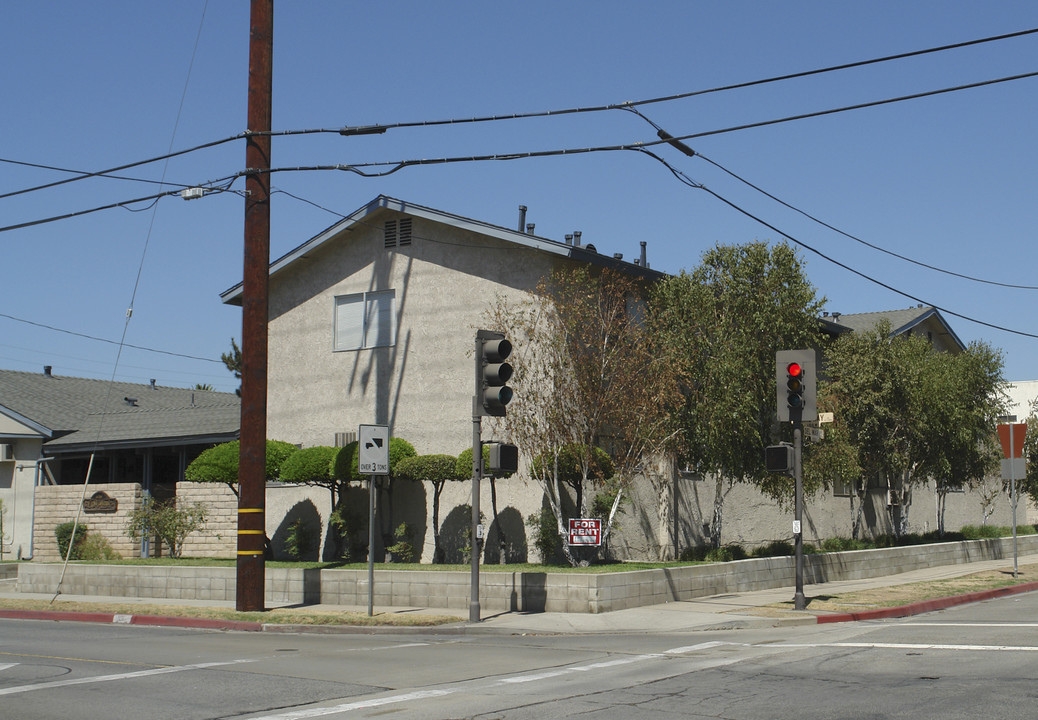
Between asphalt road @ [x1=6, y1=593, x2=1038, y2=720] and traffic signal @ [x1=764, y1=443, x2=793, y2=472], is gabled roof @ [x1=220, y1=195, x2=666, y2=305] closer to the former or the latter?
traffic signal @ [x1=764, y1=443, x2=793, y2=472]

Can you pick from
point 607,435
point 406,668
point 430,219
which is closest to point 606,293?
point 607,435

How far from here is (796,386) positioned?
1703 centimetres

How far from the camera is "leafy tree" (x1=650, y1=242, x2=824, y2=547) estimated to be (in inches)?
811

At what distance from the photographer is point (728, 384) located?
20.6 m

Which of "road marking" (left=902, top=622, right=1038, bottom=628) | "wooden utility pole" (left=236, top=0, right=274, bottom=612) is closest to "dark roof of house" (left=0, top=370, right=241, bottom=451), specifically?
"wooden utility pole" (left=236, top=0, right=274, bottom=612)

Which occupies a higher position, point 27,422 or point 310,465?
point 27,422

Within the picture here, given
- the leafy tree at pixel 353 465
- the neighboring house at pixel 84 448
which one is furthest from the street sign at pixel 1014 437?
the neighboring house at pixel 84 448

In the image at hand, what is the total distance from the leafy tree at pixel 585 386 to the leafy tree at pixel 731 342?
1.04 metres

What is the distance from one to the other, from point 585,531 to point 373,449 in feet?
13.0

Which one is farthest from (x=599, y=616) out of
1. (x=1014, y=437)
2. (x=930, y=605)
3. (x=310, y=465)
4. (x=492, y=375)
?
(x=1014, y=437)

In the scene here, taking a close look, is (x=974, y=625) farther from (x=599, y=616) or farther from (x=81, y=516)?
(x=81, y=516)

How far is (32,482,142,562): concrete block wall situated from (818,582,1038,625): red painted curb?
18350 millimetres

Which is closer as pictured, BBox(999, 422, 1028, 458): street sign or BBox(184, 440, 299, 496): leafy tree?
BBox(184, 440, 299, 496): leafy tree

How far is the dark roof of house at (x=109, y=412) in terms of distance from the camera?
28531 millimetres
